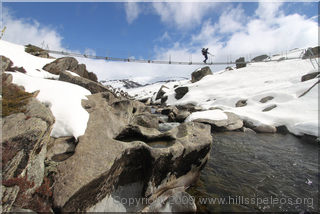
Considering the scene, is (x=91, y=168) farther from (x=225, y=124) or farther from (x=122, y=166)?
(x=225, y=124)

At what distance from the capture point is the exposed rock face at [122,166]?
3529 millimetres

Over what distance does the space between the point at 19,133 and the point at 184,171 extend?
527 centimetres

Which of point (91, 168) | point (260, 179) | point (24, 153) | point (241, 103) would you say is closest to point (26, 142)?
point (24, 153)

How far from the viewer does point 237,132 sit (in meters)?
12.7

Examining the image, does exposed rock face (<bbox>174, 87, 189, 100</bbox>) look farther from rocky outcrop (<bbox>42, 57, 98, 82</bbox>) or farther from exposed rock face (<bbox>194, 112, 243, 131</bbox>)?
exposed rock face (<bbox>194, 112, 243, 131</bbox>)

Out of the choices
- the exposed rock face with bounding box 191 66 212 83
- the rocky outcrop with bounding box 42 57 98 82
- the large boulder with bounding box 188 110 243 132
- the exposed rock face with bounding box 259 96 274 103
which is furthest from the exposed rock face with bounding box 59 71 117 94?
the exposed rock face with bounding box 191 66 212 83

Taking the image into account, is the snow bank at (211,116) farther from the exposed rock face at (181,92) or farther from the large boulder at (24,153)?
the exposed rock face at (181,92)

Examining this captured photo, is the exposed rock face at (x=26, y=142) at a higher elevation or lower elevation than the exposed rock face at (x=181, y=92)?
lower

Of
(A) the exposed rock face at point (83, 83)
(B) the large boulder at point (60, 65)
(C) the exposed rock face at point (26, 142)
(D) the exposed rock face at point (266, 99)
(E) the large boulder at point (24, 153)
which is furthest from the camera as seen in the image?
(D) the exposed rock face at point (266, 99)

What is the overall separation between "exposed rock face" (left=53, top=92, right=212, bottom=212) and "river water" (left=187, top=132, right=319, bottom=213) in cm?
100

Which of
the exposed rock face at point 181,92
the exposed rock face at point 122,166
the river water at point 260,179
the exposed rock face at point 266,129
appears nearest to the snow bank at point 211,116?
the exposed rock face at point 266,129

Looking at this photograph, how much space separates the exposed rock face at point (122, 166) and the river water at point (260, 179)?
1.00 metres

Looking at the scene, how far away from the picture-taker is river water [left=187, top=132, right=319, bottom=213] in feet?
15.8

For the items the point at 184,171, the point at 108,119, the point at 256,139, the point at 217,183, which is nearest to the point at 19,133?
the point at 108,119
